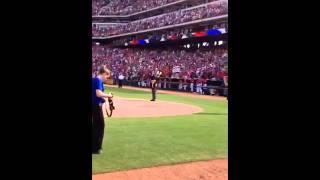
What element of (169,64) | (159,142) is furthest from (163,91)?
(159,142)

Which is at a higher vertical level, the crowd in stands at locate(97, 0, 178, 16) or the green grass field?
the crowd in stands at locate(97, 0, 178, 16)

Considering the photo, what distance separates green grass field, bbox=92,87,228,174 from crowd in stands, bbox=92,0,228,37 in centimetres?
2749

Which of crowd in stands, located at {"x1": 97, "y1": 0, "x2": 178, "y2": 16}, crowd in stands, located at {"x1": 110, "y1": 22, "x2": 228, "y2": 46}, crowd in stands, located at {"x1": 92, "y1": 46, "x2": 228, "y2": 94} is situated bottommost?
crowd in stands, located at {"x1": 92, "y1": 46, "x2": 228, "y2": 94}

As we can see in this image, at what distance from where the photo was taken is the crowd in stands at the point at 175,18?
4199cm

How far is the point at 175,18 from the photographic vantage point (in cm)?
4928

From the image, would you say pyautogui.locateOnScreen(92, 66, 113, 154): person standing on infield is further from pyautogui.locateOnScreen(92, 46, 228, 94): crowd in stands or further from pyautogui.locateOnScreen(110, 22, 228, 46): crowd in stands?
pyautogui.locateOnScreen(110, 22, 228, 46): crowd in stands

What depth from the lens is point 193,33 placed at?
139 feet

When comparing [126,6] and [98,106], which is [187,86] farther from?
[126,6]

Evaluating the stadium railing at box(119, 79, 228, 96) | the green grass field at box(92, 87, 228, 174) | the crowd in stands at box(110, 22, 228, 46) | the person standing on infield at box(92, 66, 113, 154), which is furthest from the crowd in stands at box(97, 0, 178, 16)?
the person standing on infield at box(92, 66, 113, 154)

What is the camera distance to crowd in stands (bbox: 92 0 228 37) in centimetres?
4199

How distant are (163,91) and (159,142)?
23.3 m

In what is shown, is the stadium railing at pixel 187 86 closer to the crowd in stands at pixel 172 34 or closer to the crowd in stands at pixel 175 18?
the crowd in stands at pixel 172 34
